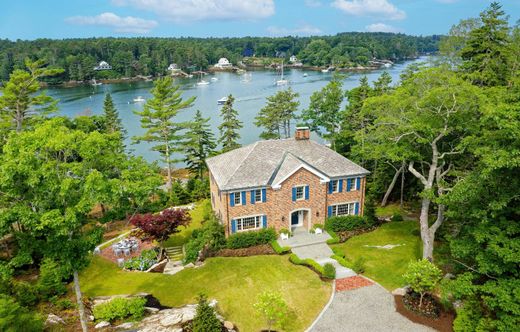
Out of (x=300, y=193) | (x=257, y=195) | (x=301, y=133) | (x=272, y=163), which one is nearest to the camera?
(x=257, y=195)

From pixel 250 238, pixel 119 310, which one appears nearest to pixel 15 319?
pixel 119 310

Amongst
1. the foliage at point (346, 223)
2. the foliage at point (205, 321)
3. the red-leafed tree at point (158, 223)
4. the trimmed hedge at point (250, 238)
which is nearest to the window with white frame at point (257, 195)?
the trimmed hedge at point (250, 238)

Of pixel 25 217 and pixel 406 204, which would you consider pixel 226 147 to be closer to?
pixel 406 204

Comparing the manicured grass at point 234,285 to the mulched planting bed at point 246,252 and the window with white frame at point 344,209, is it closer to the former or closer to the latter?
the mulched planting bed at point 246,252

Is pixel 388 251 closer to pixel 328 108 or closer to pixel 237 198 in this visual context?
pixel 237 198

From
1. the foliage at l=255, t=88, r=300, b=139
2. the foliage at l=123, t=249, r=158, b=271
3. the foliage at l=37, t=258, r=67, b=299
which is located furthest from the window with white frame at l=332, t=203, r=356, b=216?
the foliage at l=255, t=88, r=300, b=139

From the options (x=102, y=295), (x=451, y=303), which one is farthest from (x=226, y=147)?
(x=451, y=303)

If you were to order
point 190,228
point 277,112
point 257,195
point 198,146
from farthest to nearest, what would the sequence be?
point 277,112, point 198,146, point 190,228, point 257,195

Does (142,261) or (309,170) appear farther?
(309,170)
